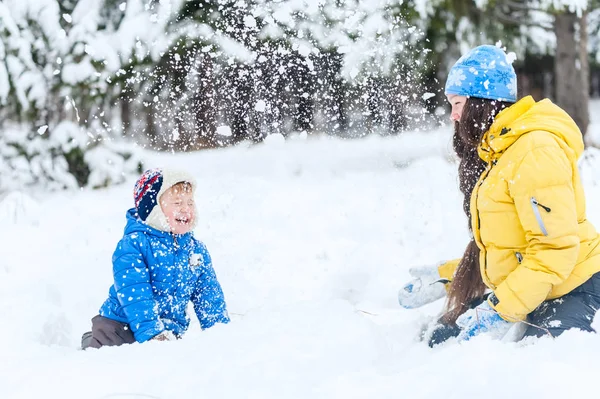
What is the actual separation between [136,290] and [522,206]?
1.78 metres

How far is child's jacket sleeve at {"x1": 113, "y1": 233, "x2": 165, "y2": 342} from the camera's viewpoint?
3004 mm

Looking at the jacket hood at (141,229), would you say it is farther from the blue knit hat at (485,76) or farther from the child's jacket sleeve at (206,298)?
the blue knit hat at (485,76)

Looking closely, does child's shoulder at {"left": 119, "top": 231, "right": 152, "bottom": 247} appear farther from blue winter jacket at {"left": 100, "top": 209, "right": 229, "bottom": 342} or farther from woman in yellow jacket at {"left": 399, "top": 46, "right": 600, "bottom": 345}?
woman in yellow jacket at {"left": 399, "top": 46, "right": 600, "bottom": 345}

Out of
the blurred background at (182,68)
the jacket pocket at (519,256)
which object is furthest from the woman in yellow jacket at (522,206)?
the blurred background at (182,68)

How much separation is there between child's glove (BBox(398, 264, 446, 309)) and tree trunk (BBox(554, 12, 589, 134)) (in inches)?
306

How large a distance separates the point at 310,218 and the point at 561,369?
153 inches

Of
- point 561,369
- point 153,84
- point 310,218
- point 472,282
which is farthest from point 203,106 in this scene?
point 561,369

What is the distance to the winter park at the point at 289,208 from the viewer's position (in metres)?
2.28

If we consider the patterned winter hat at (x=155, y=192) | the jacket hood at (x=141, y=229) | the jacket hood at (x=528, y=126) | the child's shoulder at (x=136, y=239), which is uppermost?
the jacket hood at (x=528, y=126)

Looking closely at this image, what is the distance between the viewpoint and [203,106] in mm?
8008

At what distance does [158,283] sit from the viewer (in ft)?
10.4

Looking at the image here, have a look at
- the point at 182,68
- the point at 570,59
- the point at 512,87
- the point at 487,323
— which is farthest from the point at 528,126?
the point at 570,59

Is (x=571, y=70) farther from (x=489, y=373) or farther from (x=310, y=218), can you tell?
(x=489, y=373)

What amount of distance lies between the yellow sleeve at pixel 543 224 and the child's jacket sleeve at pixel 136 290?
163 centimetres
